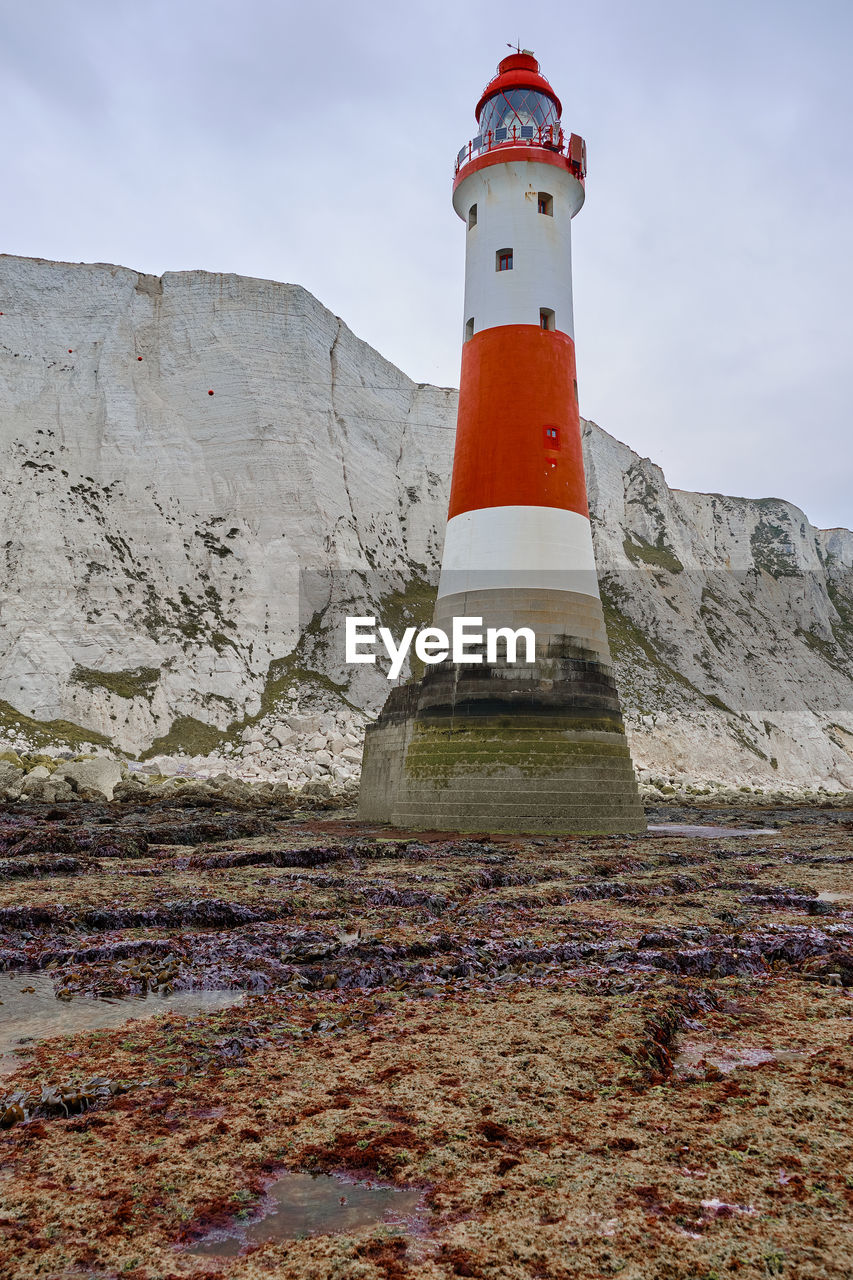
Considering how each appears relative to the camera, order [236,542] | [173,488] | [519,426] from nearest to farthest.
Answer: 1. [519,426]
2. [173,488]
3. [236,542]

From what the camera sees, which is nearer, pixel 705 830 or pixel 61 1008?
pixel 61 1008

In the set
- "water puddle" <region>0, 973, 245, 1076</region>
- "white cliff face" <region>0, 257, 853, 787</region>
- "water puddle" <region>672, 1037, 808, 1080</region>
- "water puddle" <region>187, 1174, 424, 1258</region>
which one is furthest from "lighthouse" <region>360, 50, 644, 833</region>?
"white cliff face" <region>0, 257, 853, 787</region>

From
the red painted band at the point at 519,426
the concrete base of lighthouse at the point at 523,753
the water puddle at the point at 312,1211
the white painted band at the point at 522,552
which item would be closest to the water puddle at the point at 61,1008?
the water puddle at the point at 312,1211

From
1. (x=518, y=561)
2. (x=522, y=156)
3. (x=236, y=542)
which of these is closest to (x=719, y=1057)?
(x=518, y=561)

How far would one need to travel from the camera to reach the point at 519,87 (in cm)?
1886

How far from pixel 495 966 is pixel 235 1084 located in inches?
83.9

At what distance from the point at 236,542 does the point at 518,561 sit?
3529cm

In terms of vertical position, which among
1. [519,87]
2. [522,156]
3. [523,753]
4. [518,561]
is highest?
[519,87]

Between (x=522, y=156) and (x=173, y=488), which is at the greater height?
(x=173, y=488)

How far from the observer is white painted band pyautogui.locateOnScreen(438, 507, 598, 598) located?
1648cm

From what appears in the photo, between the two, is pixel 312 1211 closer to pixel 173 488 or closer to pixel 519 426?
pixel 519 426

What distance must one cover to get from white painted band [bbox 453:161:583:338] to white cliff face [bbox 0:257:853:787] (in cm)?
2508

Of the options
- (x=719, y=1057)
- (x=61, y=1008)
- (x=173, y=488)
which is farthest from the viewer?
(x=173, y=488)

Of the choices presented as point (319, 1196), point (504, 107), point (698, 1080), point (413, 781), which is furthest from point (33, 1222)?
point (504, 107)
